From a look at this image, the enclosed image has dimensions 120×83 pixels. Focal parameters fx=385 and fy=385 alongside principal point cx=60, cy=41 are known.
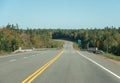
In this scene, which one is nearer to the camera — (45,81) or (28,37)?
(45,81)

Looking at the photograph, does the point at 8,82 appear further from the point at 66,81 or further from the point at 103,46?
the point at 103,46

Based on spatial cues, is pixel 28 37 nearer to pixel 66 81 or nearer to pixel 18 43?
pixel 18 43

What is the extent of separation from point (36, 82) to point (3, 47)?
95099mm

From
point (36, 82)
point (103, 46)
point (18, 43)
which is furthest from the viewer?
point (103, 46)

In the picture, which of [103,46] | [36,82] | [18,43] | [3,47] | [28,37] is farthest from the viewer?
[28,37]

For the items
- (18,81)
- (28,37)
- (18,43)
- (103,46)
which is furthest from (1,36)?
(18,81)

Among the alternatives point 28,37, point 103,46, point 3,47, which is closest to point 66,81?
point 3,47

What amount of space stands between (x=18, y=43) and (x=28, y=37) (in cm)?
7930

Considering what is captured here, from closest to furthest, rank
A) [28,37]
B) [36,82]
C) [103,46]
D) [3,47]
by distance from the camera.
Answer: [36,82], [3,47], [103,46], [28,37]

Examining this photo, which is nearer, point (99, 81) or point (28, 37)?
point (99, 81)

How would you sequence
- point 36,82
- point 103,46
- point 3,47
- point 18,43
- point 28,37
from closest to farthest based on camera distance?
point 36,82 → point 3,47 → point 18,43 → point 103,46 → point 28,37

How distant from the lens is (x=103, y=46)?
17475 centimetres

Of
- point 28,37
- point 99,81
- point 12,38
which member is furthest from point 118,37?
point 99,81

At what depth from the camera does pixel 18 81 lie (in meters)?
17.0
